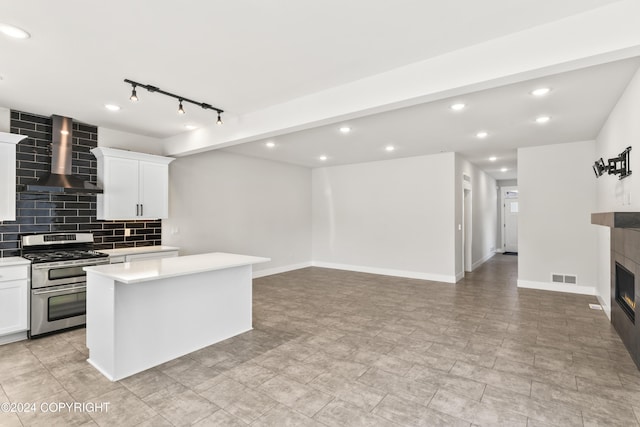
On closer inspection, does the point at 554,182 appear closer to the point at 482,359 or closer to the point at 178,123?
the point at 482,359

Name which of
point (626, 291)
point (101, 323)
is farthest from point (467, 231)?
point (101, 323)

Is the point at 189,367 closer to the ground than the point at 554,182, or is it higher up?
closer to the ground

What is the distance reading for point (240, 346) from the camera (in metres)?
3.42

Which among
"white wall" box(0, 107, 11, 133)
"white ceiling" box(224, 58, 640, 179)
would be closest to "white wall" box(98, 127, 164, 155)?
"white wall" box(0, 107, 11, 133)

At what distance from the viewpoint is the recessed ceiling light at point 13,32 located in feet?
7.35

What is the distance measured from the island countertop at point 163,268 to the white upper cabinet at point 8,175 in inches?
60.5

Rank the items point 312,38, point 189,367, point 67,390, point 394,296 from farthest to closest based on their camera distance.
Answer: point 394,296 → point 189,367 → point 67,390 → point 312,38

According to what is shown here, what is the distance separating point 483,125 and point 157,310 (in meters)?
4.42

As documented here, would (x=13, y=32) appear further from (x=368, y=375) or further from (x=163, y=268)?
(x=368, y=375)

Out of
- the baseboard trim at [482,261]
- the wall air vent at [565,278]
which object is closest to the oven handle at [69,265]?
the wall air vent at [565,278]

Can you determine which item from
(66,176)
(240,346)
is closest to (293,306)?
(240,346)

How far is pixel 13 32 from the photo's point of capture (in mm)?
2303

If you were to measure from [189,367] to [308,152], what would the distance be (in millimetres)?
4429

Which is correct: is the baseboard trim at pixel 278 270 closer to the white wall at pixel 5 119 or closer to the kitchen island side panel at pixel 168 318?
the kitchen island side panel at pixel 168 318
